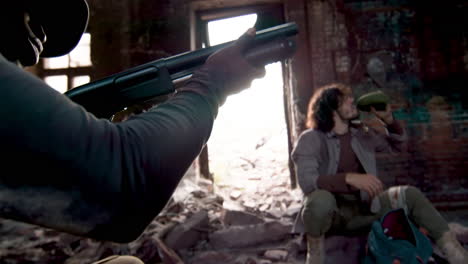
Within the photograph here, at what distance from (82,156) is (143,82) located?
58cm

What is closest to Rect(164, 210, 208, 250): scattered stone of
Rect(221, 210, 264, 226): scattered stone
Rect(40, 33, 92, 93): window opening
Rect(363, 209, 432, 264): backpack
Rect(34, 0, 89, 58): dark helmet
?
Rect(221, 210, 264, 226): scattered stone

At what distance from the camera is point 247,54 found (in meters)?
0.94

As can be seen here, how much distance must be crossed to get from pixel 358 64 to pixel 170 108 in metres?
4.03

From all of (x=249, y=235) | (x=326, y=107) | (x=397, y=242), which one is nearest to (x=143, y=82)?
(x=397, y=242)

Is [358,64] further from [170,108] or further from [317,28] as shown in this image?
[170,108]

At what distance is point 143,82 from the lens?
1.02m

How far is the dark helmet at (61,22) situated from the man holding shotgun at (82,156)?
0.16 meters

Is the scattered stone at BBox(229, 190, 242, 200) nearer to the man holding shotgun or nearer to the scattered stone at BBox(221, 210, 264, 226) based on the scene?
the scattered stone at BBox(221, 210, 264, 226)

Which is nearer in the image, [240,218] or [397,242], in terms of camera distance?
[397,242]

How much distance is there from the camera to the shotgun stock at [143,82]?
1.00m

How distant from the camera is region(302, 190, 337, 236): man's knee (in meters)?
2.21

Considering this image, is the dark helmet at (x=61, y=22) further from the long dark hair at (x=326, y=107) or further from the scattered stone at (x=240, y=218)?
the scattered stone at (x=240, y=218)

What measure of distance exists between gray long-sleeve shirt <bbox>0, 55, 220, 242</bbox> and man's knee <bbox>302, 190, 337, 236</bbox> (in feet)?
6.15

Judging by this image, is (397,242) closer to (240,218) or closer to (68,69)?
(240,218)
